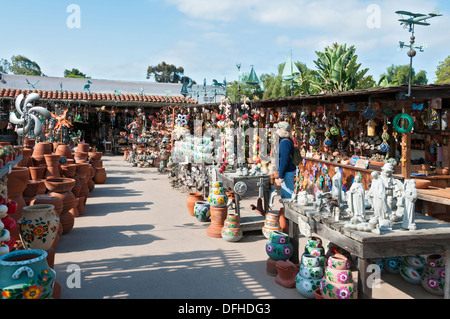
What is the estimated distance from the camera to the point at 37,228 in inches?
163

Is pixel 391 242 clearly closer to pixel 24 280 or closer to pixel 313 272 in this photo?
pixel 313 272

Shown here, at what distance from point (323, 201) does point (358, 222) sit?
63 cm

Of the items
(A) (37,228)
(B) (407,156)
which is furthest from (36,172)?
(B) (407,156)

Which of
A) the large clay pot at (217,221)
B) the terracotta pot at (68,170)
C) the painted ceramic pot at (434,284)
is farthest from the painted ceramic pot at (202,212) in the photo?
the painted ceramic pot at (434,284)

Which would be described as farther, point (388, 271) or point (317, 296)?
point (388, 271)

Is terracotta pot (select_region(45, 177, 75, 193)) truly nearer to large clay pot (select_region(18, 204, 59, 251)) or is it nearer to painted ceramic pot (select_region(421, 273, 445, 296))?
large clay pot (select_region(18, 204, 59, 251))

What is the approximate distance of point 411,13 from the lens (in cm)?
550

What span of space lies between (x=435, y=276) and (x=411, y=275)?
33cm

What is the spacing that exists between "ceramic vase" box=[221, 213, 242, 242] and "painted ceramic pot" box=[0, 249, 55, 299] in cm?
307

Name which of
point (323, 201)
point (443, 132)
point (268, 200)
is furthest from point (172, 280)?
point (443, 132)

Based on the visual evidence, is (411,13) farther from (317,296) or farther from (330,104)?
(317,296)

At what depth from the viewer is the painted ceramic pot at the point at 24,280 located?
8.89 feet

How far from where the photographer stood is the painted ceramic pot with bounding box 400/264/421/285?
4.18m

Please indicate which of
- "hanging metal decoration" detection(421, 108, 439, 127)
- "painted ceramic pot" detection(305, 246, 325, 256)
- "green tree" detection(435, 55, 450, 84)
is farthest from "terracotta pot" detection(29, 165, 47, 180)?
"green tree" detection(435, 55, 450, 84)
